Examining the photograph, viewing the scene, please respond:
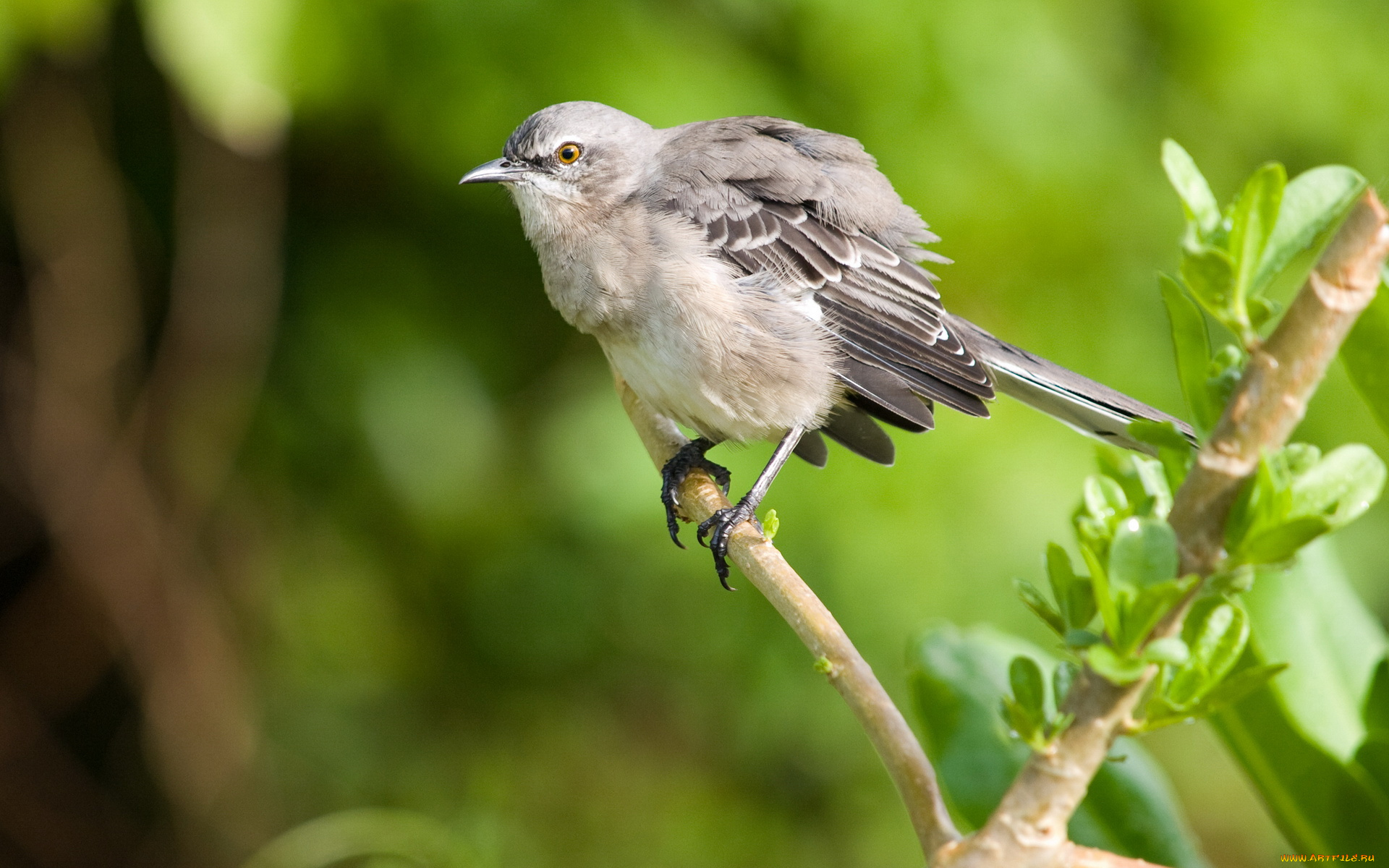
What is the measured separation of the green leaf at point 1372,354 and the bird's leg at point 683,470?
197 centimetres

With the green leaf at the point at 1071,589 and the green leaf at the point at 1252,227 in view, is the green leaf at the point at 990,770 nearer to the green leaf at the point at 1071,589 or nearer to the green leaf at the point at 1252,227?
the green leaf at the point at 1071,589

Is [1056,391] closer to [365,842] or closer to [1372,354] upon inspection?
[1372,354]

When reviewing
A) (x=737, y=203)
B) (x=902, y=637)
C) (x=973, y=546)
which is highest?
(x=737, y=203)

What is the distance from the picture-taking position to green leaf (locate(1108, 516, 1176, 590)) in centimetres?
102

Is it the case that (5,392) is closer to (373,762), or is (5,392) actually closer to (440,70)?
(373,762)

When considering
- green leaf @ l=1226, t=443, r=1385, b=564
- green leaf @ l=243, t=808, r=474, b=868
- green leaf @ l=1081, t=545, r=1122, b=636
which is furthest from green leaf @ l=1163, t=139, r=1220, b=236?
green leaf @ l=243, t=808, r=474, b=868

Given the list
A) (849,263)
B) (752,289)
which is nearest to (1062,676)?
(752,289)

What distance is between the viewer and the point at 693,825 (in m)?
4.40

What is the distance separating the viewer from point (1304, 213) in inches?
43.6

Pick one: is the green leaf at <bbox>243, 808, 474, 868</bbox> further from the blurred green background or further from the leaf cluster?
the leaf cluster

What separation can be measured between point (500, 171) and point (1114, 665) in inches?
104

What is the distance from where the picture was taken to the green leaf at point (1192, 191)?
3.72 ft

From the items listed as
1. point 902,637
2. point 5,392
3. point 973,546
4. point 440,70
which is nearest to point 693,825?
point 902,637

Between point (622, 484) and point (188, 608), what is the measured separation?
2072mm
